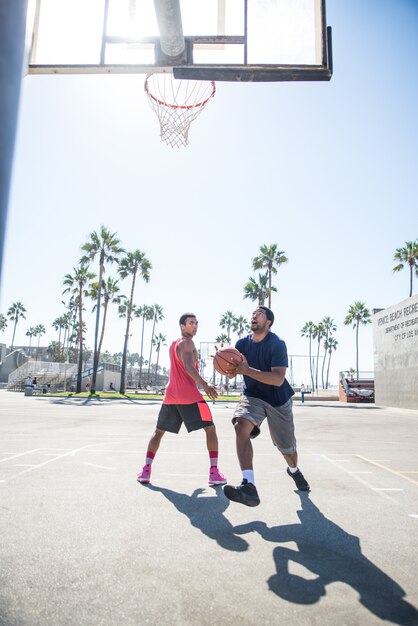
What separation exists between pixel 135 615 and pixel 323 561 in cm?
133

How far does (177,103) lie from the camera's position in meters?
7.14

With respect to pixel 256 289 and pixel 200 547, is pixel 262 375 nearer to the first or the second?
pixel 200 547

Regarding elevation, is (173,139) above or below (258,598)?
above

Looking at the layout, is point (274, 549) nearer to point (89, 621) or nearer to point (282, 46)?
point (89, 621)

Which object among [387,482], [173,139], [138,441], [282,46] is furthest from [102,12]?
[138,441]

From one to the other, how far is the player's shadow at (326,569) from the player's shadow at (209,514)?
17cm

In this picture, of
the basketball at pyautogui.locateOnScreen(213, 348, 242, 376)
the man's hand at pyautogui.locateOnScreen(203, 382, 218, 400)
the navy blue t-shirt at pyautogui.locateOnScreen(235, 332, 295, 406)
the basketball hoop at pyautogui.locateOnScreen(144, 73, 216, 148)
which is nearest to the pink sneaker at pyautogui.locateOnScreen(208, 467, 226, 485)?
the man's hand at pyautogui.locateOnScreen(203, 382, 218, 400)

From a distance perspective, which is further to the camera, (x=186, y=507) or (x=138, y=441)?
(x=138, y=441)

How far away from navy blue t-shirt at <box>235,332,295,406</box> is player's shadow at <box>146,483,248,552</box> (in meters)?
1.15

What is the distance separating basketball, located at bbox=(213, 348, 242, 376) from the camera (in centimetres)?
445

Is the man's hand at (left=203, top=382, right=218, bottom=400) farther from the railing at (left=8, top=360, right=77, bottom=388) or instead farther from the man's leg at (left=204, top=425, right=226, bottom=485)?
the railing at (left=8, top=360, right=77, bottom=388)

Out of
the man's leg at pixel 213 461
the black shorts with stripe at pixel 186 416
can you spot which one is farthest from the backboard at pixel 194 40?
the man's leg at pixel 213 461

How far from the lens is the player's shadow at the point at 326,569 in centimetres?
216

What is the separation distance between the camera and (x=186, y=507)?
13.0 feet
